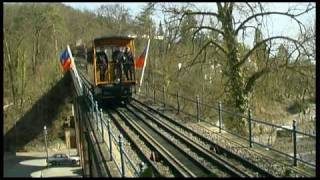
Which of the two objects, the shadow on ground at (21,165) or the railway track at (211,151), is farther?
the shadow on ground at (21,165)

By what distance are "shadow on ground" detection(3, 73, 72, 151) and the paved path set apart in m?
1.91

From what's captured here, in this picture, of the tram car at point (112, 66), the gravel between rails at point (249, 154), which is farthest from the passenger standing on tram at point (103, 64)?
the gravel between rails at point (249, 154)

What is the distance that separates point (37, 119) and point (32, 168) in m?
13.5

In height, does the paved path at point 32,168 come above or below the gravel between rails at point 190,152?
below

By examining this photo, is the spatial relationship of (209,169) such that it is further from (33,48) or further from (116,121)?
(33,48)

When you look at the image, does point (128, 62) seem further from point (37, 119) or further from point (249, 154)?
point (37, 119)

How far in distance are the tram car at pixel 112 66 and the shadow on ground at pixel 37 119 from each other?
33448 mm

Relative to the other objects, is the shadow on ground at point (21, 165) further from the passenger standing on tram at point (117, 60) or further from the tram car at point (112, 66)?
the passenger standing on tram at point (117, 60)

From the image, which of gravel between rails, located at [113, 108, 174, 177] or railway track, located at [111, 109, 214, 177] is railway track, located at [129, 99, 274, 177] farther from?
gravel between rails, located at [113, 108, 174, 177]

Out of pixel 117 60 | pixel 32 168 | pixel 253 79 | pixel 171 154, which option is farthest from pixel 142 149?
pixel 32 168

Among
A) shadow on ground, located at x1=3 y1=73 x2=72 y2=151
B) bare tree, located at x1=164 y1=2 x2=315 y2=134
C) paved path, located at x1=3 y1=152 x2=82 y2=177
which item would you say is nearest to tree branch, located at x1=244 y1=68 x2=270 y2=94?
bare tree, located at x1=164 y1=2 x2=315 y2=134

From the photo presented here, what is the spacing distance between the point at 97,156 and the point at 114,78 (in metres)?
12.6

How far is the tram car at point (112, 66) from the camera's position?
26844 mm

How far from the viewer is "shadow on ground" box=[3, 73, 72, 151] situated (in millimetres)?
60781
